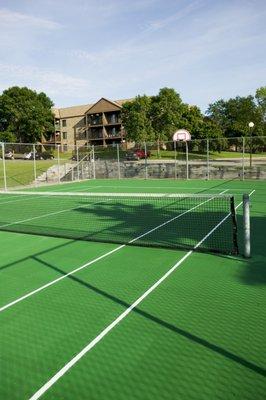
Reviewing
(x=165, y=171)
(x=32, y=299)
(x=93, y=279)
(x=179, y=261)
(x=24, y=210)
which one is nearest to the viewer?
(x=32, y=299)

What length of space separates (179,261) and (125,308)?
2.69 metres

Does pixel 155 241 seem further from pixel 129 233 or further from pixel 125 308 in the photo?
pixel 125 308

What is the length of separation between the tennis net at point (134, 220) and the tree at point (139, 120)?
112 feet

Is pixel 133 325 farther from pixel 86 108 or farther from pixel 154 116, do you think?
pixel 86 108

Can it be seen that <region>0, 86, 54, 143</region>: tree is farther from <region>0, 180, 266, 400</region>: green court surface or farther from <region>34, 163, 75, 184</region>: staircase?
<region>0, 180, 266, 400</region>: green court surface

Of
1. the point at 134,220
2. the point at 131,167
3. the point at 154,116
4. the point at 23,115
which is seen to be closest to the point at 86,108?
the point at 23,115

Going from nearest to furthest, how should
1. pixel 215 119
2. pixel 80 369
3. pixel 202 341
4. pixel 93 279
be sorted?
pixel 80 369
pixel 202 341
pixel 93 279
pixel 215 119

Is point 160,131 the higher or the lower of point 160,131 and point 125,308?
the higher

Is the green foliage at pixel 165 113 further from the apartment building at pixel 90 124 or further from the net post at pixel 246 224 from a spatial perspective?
the net post at pixel 246 224

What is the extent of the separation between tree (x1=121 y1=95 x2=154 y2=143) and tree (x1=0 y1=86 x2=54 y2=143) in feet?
73.5

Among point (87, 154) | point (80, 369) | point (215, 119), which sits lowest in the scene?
point (80, 369)

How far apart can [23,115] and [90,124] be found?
1176cm

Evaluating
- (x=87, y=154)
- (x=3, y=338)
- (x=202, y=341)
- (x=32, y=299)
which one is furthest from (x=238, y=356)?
(x=87, y=154)

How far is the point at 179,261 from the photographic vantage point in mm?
8750
